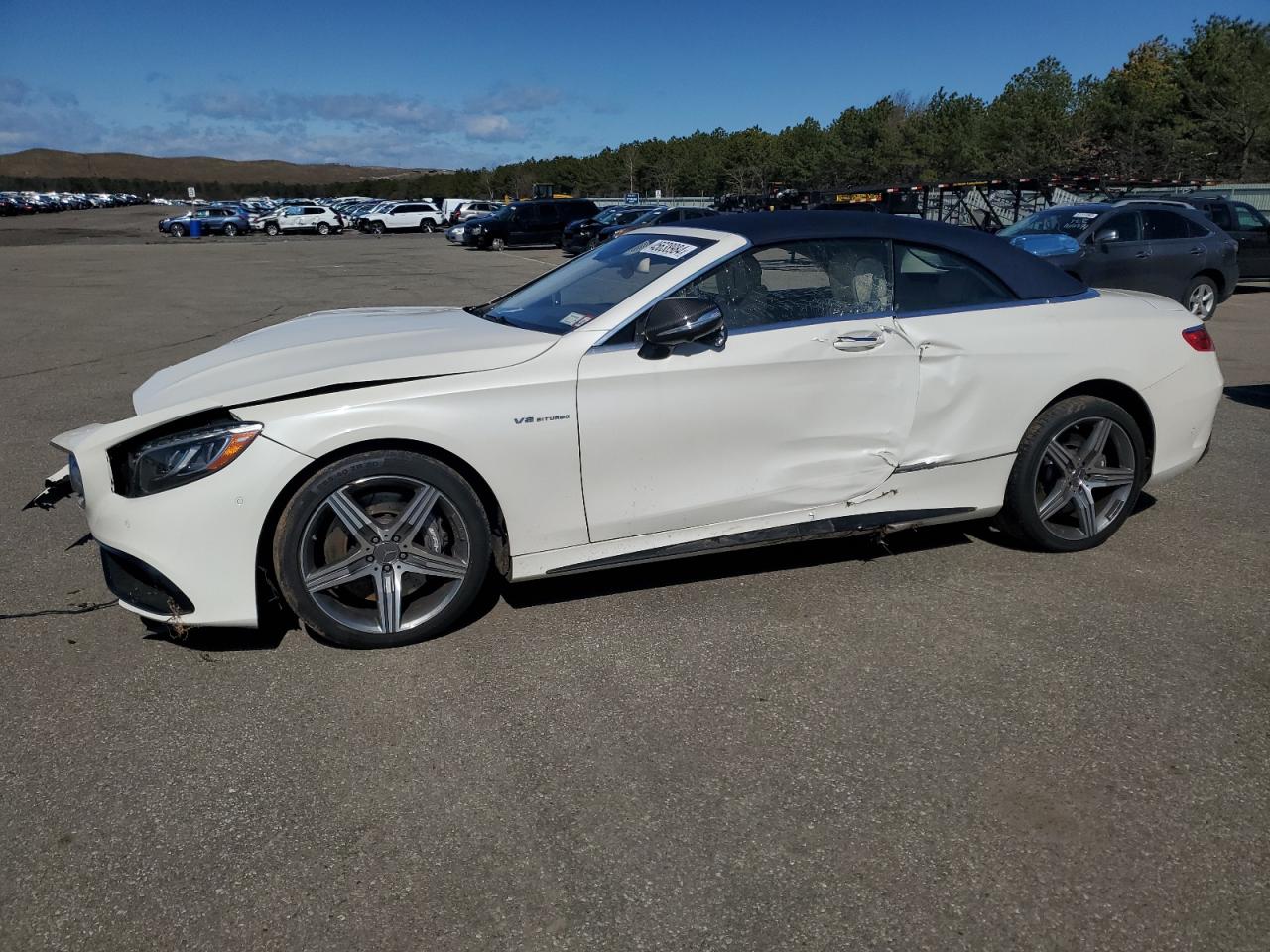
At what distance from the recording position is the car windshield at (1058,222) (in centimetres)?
1293

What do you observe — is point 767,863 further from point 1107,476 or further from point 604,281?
point 1107,476

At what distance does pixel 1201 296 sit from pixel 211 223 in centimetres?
4913

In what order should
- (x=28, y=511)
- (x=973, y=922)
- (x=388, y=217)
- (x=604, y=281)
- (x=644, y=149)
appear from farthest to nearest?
(x=644, y=149) → (x=388, y=217) → (x=28, y=511) → (x=604, y=281) → (x=973, y=922)

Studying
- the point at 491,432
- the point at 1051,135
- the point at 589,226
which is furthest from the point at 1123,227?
the point at 1051,135

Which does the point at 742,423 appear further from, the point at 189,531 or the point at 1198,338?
the point at 1198,338

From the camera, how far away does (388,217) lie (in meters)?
52.1

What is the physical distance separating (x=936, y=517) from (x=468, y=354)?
2.16m

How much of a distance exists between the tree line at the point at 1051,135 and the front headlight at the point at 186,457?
28.4 meters

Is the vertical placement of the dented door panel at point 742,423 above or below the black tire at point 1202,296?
above

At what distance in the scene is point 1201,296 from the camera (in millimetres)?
12898

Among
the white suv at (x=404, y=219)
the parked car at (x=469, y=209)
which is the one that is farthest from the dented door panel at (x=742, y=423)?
the parked car at (x=469, y=209)

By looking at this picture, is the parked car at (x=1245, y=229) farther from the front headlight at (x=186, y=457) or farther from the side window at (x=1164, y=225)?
the front headlight at (x=186, y=457)

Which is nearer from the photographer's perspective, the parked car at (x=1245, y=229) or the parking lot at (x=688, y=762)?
the parking lot at (x=688, y=762)

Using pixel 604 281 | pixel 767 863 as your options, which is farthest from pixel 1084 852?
pixel 604 281
